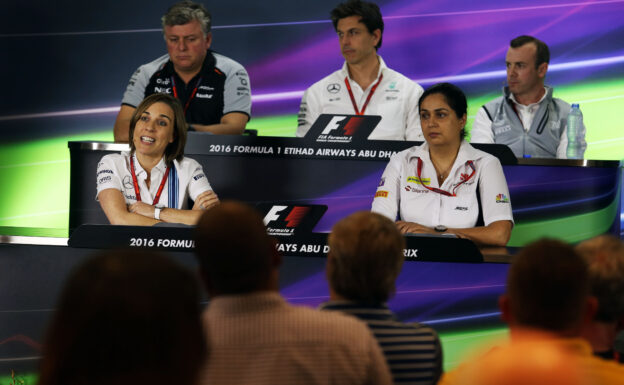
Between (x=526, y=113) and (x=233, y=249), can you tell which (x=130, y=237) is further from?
(x=526, y=113)

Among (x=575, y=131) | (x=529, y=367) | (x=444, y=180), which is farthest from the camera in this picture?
(x=575, y=131)

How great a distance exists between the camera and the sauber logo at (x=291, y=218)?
3.43 m

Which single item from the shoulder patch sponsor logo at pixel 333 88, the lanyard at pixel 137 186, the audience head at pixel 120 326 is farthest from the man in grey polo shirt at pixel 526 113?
the audience head at pixel 120 326

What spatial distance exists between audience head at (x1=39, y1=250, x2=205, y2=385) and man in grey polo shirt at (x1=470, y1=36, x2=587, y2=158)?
4729 millimetres

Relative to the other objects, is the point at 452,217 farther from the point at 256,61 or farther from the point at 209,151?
the point at 256,61

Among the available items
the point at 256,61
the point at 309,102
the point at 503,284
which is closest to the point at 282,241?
the point at 503,284

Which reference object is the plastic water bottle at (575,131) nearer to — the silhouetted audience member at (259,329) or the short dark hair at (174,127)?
the short dark hair at (174,127)

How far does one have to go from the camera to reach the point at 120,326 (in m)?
0.87

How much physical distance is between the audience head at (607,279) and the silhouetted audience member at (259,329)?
1.59ft

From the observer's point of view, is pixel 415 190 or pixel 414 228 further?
pixel 415 190

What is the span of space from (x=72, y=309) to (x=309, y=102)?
4913 millimetres

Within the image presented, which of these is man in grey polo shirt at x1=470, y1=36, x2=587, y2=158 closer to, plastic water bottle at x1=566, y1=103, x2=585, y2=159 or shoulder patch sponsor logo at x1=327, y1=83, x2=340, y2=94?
plastic water bottle at x1=566, y1=103, x2=585, y2=159

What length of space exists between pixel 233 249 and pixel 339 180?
2.99 m

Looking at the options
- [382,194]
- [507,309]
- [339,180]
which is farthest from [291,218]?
[507,309]
